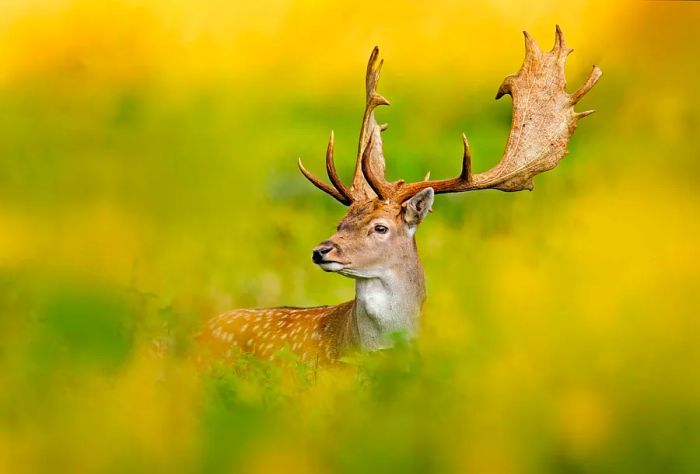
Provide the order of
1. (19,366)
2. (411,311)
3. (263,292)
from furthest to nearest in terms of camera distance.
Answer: (263,292) < (411,311) < (19,366)

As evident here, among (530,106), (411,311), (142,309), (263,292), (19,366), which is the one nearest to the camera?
(19,366)

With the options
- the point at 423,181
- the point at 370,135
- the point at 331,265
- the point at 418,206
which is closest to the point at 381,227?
the point at 418,206

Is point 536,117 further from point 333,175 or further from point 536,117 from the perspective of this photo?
point 333,175

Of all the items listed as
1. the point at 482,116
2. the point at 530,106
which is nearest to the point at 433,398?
the point at 530,106

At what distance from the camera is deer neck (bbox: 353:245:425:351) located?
7.08 meters

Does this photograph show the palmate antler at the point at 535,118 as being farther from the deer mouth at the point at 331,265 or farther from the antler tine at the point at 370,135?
the deer mouth at the point at 331,265

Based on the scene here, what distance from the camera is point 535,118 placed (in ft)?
25.8

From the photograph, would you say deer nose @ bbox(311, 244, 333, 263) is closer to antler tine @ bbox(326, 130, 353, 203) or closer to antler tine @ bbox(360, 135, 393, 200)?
antler tine @ bbox(360, 135, 393, 200)

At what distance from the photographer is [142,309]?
17.7 ft

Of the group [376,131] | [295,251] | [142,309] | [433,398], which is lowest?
[433,398]

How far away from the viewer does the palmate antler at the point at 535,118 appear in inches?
306

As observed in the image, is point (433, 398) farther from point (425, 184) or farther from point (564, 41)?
point (564, 41)

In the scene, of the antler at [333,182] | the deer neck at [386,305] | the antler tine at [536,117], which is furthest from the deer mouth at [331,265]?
the antler tine at [536,117]

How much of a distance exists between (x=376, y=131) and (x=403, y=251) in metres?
1.45
